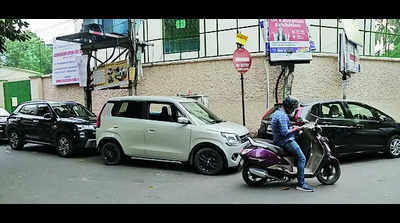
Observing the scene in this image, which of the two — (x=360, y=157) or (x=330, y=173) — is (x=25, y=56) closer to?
(x=360, y=157)

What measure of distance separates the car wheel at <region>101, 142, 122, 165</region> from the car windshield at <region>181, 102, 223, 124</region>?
2.03 m

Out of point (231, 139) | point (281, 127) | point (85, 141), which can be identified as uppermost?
point (281, 127)

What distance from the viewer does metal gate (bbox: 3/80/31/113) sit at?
64.0 feet

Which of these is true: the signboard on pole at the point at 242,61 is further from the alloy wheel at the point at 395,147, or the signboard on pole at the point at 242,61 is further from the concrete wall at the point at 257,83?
the alloy wheel at the point at 395,147

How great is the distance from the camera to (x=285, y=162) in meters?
5.94

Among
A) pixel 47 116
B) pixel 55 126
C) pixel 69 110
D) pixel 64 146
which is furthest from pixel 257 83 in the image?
pixel 47 116

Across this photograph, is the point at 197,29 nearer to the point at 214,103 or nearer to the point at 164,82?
the point at 164,82

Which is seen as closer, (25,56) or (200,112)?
(200,112)

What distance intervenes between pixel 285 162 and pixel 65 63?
1426cm

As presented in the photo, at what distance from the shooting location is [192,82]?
1301 centimetres

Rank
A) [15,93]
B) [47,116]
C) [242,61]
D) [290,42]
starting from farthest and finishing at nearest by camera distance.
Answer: [15,93] < [290,42] < [242,61] < [47,116]

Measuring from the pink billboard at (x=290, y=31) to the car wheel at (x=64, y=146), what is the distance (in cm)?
657

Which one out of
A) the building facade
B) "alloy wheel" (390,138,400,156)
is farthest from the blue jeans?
the building facade
